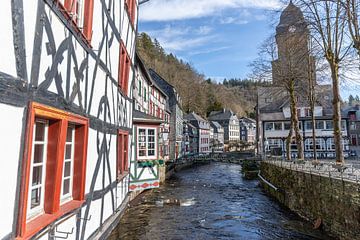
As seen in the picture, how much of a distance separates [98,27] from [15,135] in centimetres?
374

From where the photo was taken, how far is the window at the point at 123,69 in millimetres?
8914

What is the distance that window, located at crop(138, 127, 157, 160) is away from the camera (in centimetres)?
1251

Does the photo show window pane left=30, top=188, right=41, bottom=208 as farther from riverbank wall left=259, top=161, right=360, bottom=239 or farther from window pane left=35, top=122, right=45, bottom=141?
riverbank wall left=259, top=161, right=360, bottom=239

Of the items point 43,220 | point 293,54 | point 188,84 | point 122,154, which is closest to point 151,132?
point 122,154

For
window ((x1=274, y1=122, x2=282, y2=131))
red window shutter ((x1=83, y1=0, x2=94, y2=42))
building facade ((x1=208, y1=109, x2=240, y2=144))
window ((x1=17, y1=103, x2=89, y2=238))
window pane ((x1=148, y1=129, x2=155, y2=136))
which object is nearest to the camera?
window ((x1=17, y1=103, x2=89, y2=238))

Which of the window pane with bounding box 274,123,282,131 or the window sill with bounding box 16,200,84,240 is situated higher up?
the window pane with bounding box 274,123,282,131

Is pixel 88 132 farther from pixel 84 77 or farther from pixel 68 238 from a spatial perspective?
pixel 68 238

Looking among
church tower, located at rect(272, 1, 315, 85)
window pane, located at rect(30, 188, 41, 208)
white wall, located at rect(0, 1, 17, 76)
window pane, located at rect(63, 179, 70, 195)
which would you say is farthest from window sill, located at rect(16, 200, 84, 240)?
church tower, located at rect(272, 1, 315, 85)

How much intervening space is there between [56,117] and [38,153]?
20.4 inches

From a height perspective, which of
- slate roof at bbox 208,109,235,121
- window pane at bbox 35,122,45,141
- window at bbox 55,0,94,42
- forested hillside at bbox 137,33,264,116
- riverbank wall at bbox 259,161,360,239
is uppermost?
forested hillside at bbox 137,33,264,116

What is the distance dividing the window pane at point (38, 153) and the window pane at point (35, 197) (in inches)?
15.2

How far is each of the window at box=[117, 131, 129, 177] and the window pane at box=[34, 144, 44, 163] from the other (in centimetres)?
492

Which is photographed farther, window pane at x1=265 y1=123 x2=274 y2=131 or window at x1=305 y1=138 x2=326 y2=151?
window pane at x1=265 y1=123 x2=274 y2=131

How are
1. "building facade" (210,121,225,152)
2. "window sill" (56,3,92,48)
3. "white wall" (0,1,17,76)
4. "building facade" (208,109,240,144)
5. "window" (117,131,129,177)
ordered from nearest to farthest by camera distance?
"white wall" (0,1,17,76) < "window sill" (56,3,92,48) < "window" (117,131,129,177) < "building facade" (210,121,225,152) < "building facade" (208,109,240,144)
